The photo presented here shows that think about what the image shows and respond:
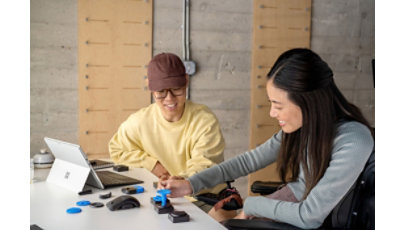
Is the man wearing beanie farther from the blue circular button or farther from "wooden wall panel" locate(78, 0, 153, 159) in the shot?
"wooden wall panel" locate(78, 0, 153, 159)

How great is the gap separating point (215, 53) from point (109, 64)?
93 cm

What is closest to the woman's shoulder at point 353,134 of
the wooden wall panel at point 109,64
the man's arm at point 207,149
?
the man's arm at point 207,149

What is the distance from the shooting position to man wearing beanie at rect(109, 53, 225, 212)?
6.98 feet

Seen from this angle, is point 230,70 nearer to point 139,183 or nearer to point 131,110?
point 131,110

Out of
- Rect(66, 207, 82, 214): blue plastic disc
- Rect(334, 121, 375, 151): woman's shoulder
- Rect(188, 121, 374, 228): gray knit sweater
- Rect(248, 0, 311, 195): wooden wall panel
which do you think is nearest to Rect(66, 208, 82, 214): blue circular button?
Rect(66, 207, 82, 214): blue plastic disc

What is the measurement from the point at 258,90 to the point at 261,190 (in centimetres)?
196

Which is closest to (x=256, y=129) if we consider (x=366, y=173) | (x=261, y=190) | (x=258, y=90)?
(x=258, y=90)

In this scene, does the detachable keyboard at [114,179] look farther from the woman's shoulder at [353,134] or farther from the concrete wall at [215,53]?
the concrete wall at [215,53]

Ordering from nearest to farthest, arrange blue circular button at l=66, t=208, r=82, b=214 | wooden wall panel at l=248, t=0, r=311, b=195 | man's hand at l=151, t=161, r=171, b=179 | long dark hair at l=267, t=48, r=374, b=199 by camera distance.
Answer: blue circular button at l=66, t=208, r=82, b=214 < long dark hair at l=267, t=48, r=374, b=199 < man's hand at l=151, t=161, r=171, b=179 < wooden wall panel at l=248, t=0, r=311, b=195

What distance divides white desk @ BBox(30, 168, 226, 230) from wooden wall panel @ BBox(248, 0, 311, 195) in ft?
7.60

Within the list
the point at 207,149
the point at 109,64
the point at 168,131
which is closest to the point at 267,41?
the point at 109,64

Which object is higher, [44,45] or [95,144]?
[44,45]

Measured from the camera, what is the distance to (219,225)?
1230 mm

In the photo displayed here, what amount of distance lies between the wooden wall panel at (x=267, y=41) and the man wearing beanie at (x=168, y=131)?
154 centimetres
